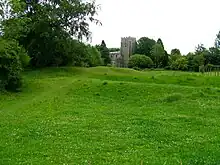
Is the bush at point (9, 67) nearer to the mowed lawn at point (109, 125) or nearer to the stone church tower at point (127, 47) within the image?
the mowed lawn at point (109, 125)

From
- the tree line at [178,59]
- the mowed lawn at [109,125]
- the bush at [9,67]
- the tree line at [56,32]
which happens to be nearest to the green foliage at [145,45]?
the tree line at [178,59]

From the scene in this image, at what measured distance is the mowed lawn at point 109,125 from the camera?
11.0 meters

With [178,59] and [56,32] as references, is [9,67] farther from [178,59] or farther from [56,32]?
[178,59]

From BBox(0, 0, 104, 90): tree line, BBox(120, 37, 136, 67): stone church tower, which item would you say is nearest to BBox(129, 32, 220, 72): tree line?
BBox(120, 37, 136, 67): stone church tower

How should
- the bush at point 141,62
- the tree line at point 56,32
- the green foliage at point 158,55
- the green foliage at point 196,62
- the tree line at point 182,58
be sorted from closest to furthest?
the tree line at point 56,32 < the green foliage at point 196,62 < the tree line at point 182,58 < the bush at point 141,62 < the green foliage at point 158,55

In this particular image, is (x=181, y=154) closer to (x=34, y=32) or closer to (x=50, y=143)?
(x=50, y=143)

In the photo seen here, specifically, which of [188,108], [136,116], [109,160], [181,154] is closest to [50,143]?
[109,160]

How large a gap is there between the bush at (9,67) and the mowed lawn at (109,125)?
43.4 inches

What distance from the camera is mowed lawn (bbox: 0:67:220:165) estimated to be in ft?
36.0

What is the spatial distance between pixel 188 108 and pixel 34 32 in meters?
24.4

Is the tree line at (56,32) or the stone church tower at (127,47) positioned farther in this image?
the stone church tower at (127,47)

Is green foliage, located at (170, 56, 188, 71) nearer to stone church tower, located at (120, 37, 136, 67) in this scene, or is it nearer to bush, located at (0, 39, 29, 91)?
stone church tower, located at (120, 37, 136, 67)

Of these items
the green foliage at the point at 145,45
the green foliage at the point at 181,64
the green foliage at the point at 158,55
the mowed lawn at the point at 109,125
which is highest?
the green foliage at the point at 145,45

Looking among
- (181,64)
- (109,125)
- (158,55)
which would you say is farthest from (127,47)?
(109,125)
